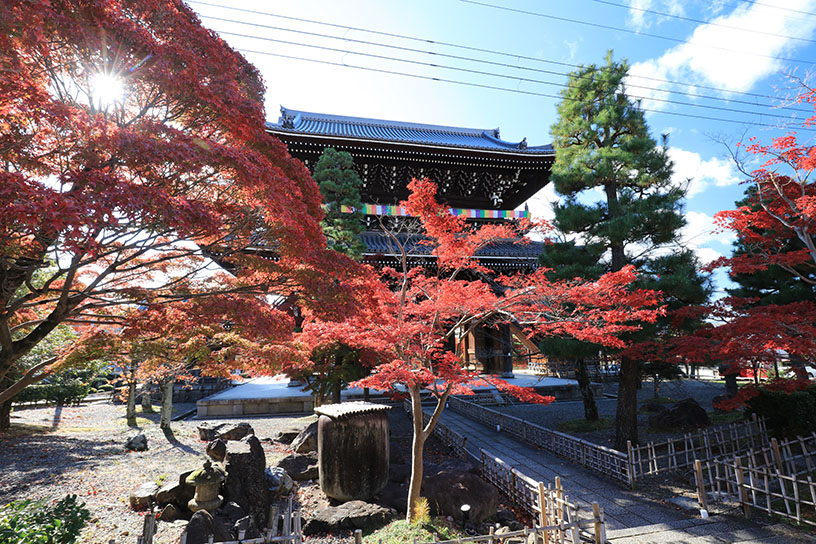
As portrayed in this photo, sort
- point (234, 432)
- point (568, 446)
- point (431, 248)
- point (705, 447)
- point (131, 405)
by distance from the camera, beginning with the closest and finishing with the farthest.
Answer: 1. point (705, 447)
2. point (568, 446)
3. point (234, 432)
4. point (131, 405)
5. point (431, 248)

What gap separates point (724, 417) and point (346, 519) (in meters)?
13.4

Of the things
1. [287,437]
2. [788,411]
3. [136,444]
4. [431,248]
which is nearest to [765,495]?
[788,411]

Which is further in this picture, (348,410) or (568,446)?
(568,446)

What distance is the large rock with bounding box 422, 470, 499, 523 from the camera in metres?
6.09

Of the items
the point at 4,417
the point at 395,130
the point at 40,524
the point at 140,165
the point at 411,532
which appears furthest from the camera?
the point at 395,130

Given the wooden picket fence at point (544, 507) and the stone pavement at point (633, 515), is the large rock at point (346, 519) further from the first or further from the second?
the stone pavement at point (633, 515)

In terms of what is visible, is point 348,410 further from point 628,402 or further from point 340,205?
point 340,205

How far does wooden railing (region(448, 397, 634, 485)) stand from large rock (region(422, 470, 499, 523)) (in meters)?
2.99

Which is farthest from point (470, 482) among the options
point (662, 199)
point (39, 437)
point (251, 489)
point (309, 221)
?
point (39, 437)

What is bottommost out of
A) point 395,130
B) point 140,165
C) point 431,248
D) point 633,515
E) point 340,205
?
point 633,515

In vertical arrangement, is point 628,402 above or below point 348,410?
below

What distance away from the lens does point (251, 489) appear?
632cm

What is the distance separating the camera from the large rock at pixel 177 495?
626cm

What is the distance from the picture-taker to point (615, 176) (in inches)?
384
